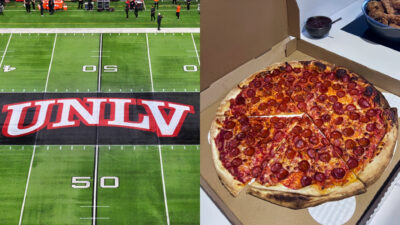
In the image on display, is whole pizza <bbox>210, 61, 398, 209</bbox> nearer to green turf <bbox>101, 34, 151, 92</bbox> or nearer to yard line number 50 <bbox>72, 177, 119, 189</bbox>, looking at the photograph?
yard line number 50 <bbox>72, 177, 119, 189</bbox>

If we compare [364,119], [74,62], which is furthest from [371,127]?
[74,62]

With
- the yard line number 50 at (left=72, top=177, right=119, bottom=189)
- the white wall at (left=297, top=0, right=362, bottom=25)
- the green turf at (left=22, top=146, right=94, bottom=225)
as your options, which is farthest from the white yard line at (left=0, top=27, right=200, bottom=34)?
the white wall at (left=297, top=0, right=362, bottom=25)

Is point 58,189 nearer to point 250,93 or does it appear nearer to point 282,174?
point 250,93

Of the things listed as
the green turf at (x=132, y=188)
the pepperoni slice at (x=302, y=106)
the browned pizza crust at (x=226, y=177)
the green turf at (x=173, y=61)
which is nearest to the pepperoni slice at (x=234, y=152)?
the browned pizza crust at (x=226, y=177)

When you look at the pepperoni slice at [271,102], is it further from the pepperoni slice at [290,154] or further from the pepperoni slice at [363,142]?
the pepperoni slice at [363,142]

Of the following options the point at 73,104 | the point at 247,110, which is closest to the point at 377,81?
the point at 247,110

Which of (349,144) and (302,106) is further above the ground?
(302,106)
